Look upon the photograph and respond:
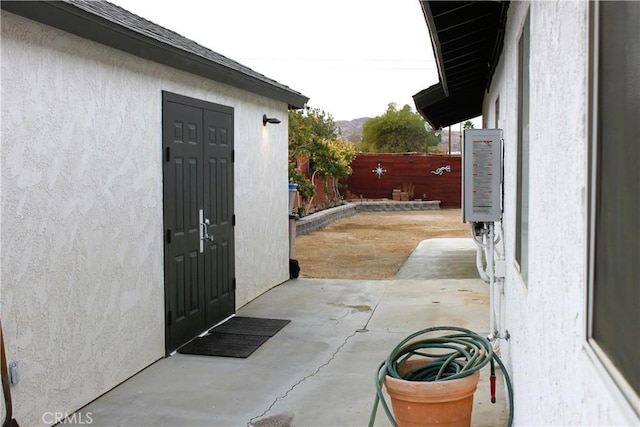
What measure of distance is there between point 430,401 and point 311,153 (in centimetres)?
2016

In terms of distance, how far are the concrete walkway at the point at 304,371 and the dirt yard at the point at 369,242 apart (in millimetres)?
2856

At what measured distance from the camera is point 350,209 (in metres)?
26.7

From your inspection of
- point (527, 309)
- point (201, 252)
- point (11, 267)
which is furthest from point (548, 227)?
point (201, 252)

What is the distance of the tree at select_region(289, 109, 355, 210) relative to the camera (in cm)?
2067

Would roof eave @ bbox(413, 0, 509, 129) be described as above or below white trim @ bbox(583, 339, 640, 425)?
above

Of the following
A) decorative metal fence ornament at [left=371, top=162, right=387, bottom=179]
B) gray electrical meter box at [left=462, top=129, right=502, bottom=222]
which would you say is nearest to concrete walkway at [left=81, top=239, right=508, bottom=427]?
gray electrical meter box at [left=462, top=129, right=502, bottom=222]

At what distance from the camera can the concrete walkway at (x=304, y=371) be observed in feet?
16.3

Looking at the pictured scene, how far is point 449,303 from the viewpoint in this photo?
8.78 metres

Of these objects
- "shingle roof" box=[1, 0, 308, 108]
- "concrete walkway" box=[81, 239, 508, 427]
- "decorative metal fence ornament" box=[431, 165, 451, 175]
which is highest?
"shingle roof" box=[1, 0, 308, 108]

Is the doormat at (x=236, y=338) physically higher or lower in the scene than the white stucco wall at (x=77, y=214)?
lower

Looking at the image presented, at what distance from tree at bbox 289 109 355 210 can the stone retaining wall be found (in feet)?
2.54

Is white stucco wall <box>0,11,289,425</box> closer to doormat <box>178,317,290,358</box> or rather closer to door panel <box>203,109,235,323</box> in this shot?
doormat <box>178,317,290,358</box>

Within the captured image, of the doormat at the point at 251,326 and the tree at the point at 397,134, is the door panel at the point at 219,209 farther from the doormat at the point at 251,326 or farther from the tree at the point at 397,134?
the tree at the point at 397,134

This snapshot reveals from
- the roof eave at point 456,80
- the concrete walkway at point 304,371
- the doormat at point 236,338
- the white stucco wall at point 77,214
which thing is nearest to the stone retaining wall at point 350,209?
the roof eave at point 456,80
